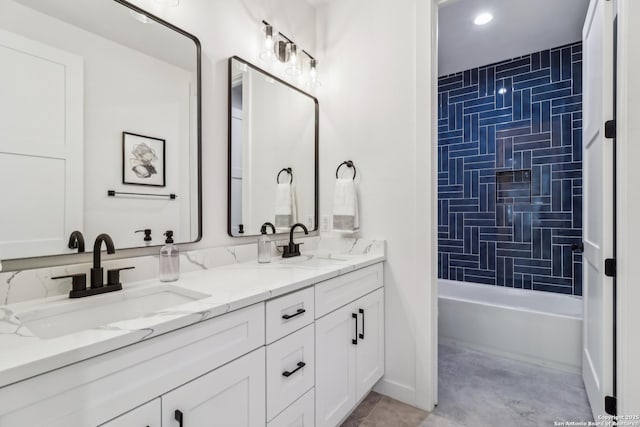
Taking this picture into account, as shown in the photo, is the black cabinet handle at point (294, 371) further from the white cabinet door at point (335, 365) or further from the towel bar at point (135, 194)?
the towel bar at point (135, 194)

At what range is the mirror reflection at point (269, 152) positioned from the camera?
1.71 metres

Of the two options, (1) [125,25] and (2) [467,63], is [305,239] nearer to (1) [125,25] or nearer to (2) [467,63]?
(1) [125,25]

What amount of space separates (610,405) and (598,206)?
3.03 feet

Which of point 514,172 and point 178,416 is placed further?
point 514,172

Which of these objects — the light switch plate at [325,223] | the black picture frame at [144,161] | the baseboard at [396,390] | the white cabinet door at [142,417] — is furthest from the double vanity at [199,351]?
the light switch plate at [325,223]

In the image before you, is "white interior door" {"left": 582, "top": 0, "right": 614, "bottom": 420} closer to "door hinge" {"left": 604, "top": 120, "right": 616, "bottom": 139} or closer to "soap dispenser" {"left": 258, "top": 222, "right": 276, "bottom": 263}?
"door hinge" {"left": 604, "top": 120, "right": 616, "bottom": 139}

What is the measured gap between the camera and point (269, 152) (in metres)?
1.93

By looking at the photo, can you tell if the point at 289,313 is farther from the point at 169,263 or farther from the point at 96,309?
the point at 96,309

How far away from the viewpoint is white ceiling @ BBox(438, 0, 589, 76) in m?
2.34

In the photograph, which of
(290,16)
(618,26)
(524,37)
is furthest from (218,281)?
(524,37)

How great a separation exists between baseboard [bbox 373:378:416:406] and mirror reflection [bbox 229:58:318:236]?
107cm

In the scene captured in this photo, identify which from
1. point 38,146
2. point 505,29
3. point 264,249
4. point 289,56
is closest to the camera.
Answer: point 38,146

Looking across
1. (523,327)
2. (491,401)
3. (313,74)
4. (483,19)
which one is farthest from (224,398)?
(483,19)

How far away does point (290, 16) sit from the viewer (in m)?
2.06
